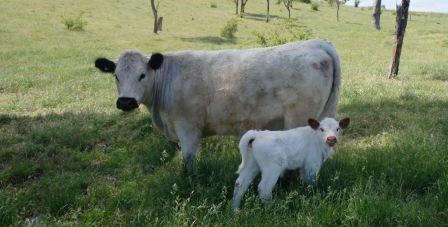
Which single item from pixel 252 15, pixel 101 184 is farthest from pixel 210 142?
pixel 252 15

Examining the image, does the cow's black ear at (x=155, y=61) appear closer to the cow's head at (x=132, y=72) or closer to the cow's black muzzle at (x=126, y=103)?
the cow's head at (x=132, y=72)

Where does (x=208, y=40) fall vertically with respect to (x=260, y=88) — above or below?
below

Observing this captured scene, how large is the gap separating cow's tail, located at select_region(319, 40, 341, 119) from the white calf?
1.18m

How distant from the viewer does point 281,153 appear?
261 inches

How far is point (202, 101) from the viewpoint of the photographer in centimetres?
832

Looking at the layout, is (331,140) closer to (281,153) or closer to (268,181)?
(281,153)

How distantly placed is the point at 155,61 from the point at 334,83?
9.76 feet

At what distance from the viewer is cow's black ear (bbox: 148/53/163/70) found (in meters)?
8.24

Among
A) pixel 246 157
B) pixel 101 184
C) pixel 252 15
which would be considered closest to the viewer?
pixel 246 157

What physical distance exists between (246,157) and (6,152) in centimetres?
576

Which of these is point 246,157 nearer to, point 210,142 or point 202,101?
point 202,101

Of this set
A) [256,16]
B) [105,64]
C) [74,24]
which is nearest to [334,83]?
[105,64]

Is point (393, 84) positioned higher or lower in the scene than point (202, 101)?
lower

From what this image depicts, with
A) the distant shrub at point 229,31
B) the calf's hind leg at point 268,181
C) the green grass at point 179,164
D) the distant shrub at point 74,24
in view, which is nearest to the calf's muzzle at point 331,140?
the green grass at point 179,164
